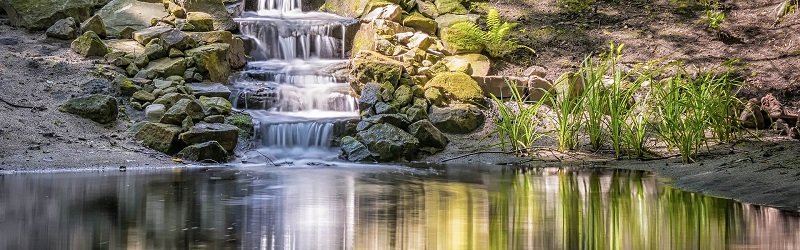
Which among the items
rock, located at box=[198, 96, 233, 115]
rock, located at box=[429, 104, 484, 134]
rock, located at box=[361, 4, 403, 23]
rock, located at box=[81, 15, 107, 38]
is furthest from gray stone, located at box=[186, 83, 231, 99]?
rock, located at box=[361, 4, 403, 23]

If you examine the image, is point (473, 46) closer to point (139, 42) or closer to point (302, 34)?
point (302, 34)

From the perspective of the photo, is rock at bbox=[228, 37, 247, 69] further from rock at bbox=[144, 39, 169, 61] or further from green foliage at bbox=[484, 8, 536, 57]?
green foliage at bbox=[484, 8, 536, 57]

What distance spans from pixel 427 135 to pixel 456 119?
853mm

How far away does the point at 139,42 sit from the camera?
446 inches

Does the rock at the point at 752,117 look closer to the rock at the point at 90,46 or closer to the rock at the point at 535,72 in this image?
the rock at the point at 535,72

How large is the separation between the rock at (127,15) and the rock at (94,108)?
3.20 metres

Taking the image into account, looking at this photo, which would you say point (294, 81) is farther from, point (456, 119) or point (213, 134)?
point (213, 134)

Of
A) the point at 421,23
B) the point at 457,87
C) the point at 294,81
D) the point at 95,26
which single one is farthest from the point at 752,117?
the point at 95,26

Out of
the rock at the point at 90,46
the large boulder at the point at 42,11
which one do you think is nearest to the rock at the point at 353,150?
→ the rock at the point at 90,46

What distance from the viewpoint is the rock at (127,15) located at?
11.8 metres

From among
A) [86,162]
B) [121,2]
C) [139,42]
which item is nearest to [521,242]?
[86,162]

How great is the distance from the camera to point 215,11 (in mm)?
12648

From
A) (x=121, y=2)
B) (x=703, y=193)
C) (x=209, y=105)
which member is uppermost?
(x=121, y=2)

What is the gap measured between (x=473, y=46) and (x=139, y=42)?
5105 mm
